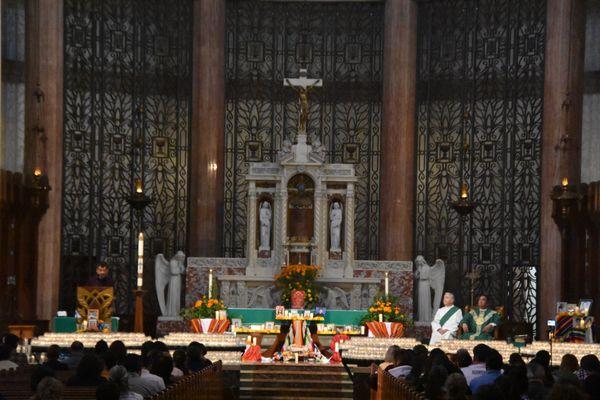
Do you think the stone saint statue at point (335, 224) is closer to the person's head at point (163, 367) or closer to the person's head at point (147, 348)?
the person's head at point (147, 348)

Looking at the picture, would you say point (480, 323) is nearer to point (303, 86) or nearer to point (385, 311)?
point (385, 311)

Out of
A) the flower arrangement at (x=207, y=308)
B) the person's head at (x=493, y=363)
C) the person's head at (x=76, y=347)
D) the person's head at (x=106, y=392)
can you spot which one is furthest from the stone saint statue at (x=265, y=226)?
the person's head at (x=106, y=392)

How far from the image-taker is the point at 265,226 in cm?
2414

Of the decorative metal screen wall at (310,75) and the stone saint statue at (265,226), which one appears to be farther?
the decorative metal screen wall at (310,75)

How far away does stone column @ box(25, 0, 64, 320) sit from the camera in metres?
24.4

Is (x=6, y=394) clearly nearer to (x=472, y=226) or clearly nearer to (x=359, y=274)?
(x=359, y=274)

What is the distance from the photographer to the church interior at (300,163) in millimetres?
23797

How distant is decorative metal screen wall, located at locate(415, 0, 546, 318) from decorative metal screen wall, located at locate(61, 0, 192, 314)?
545 centimetres

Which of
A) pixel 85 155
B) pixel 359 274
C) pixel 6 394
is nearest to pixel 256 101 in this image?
pixel 85 155

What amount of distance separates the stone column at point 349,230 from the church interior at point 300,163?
0.04 meters

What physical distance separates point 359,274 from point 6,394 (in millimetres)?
15079

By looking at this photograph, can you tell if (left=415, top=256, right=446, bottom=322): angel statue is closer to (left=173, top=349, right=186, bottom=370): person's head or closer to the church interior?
the church interior

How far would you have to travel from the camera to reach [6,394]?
9.39 m

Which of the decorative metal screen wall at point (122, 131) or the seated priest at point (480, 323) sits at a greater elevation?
the decorative metal screen wall at point (122, 131)
